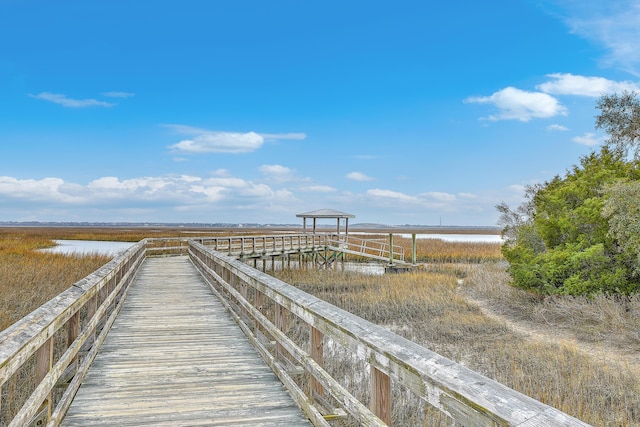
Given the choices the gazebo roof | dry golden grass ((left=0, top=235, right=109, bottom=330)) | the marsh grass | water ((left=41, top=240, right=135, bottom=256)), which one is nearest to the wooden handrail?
the marsh grass

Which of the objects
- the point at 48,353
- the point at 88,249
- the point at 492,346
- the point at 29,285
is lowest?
the point at 492,346

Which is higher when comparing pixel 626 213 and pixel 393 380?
pixel 626 213

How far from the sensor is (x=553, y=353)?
919 cm

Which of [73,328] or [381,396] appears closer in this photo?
[381,396]

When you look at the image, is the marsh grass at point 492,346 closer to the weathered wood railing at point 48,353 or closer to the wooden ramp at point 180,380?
the wooden ramp at point 180,380

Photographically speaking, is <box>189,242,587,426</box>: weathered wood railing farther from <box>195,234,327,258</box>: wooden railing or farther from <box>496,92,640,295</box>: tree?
<box>195,234,327,258</box>: wooden railing

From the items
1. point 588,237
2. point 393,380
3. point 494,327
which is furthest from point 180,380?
point 588,237

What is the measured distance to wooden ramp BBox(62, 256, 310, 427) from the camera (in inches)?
144

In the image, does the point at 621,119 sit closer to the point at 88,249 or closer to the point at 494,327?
the point at 494,327

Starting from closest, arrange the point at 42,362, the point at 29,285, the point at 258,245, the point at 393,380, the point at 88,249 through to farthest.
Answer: the point at 393,380, the point at 42,362, the point at 29,285, the point at 258,245, the point at 88,249

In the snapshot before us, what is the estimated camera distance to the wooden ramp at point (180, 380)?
144 inches

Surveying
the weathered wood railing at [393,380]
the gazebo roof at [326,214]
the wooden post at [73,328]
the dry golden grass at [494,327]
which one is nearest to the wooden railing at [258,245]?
the gazebo roof at [326,214]

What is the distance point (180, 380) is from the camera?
4621mm

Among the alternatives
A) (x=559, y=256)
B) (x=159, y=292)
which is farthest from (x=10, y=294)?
(x=559, y=256)
